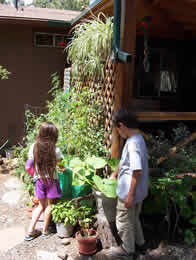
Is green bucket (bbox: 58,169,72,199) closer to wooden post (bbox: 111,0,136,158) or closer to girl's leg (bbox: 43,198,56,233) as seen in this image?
girl's leg (bbox: 43,198,56,233)

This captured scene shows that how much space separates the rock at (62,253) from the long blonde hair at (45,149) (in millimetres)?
945

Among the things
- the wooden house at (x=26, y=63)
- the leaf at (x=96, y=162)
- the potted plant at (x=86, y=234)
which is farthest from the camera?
the wooden house at (x=26, y=63)

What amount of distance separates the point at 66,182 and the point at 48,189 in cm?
30

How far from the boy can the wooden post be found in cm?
100

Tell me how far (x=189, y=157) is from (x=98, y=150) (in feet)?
4.68

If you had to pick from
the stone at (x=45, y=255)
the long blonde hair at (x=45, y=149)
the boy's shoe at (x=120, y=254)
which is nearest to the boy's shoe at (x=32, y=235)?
the stone at (x=45, y=255)

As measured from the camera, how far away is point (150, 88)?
294 inches

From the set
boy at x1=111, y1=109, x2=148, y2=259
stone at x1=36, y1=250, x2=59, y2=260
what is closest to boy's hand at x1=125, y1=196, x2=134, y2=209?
boy at x1=111, y1=109, x2=148, y2=259

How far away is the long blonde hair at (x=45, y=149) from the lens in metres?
3.36

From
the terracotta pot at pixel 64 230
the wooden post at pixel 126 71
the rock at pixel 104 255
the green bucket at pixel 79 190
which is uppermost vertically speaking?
the wooden post at pixel 126 71

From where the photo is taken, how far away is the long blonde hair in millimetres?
3361

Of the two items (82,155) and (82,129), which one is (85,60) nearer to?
(82,129)

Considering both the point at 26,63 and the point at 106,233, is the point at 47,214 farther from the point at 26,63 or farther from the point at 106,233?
the point at 26,63

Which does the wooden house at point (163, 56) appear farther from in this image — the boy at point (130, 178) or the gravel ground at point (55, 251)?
the gravel ground at point (55, 251)
